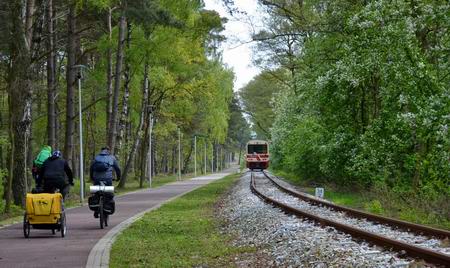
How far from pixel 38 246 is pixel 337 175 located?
18946 millimetres

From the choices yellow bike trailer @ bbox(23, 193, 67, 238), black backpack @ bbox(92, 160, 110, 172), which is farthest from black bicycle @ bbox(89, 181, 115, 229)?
yellow bike trailer @ bbox(23, 193, 67, 238)

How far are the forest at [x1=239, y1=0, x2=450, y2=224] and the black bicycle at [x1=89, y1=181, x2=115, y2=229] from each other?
795cm

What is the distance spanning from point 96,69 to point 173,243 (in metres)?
22.3

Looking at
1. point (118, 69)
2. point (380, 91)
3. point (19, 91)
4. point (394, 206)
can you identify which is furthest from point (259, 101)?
point (394, 206)

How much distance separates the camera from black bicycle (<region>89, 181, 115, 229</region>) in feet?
47.2

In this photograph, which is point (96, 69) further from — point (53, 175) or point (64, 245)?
point (64, 245)

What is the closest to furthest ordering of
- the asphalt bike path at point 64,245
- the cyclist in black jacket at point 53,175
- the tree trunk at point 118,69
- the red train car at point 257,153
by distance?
the asphalt bike path at point 64,245 < the cyclist in black jacket at point 53,175 < the tree trunk at point 118,69 < the red train car at point 257,153

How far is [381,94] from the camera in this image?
22.9 meters

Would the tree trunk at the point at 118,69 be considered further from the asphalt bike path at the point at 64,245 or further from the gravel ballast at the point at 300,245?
the gravel ballast at the point at 300,245

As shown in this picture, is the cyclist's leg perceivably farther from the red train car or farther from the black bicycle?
the red train car

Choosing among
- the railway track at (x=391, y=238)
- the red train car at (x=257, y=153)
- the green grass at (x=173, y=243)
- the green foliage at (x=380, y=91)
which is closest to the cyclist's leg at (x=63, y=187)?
the green grass at (x=173, y=243)

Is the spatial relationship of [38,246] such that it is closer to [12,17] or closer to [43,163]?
[43,163]

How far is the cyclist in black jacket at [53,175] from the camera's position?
13047 mm

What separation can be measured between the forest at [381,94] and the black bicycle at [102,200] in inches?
313
